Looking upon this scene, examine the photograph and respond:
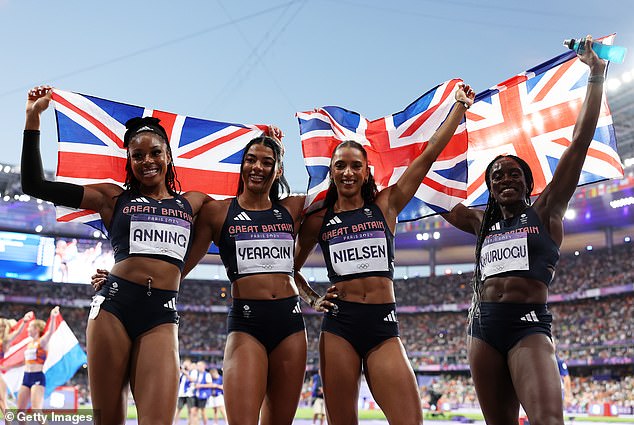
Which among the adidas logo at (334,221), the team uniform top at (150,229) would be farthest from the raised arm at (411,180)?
the team uniform top at (150,229)

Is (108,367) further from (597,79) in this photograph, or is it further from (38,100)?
(597,79)

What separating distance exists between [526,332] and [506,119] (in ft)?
10.4

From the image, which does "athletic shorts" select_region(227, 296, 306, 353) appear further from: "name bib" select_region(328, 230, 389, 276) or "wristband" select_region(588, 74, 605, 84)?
"wristband" select_region(588, 74, 605, 84)

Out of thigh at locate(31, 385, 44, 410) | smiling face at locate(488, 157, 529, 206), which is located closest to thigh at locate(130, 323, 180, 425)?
smiling face at locate(488, 157, 529, 206)

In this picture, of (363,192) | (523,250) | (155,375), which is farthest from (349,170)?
A: (155,375)

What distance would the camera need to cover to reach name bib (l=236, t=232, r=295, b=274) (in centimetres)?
468

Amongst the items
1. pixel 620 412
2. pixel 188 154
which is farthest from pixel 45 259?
pixel 188 154

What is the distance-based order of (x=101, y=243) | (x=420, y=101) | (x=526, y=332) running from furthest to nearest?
(x=101, y=243), (x=420, y=101), (x=526, y=332)

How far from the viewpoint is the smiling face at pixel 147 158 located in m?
4.63

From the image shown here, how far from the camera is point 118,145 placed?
20.4 ft

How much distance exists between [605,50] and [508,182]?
1310 mm

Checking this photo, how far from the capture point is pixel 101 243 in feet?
140

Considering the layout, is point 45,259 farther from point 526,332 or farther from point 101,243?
point 526,332

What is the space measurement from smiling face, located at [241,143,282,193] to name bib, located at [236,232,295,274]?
0.43 m
